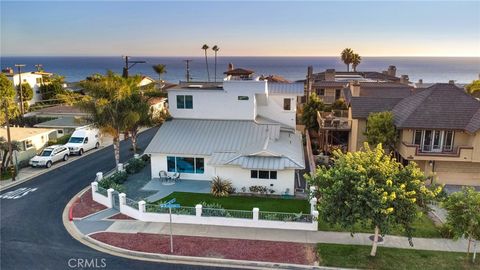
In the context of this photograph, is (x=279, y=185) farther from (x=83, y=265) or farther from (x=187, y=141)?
(x=83, y=265)

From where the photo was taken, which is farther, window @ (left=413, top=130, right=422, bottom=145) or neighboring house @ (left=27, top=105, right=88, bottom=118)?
neighboring house @ (left=27, top=105, right=88, bottom=118)

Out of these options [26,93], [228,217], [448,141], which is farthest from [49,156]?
[26,93]

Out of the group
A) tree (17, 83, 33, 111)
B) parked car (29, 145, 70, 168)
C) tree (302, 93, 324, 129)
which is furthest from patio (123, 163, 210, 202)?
tree (17, 83, 33, 111)

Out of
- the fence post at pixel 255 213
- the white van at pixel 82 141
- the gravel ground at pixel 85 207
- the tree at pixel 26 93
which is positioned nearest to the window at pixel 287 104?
the fence post at pixel 255 213

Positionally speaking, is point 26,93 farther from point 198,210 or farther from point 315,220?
point 315,220

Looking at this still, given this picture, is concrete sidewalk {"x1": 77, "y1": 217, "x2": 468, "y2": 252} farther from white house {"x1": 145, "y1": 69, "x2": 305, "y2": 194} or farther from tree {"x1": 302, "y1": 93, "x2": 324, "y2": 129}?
tree {"x1": 302, "y1": 93, "x2": 324, "y2": 129}

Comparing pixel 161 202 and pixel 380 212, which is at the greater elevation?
pixel 380 212

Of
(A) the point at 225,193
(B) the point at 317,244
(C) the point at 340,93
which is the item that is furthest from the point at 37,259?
(C) the point at 340,93
